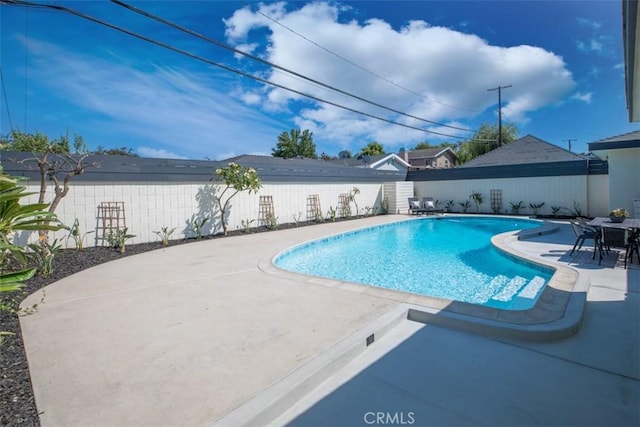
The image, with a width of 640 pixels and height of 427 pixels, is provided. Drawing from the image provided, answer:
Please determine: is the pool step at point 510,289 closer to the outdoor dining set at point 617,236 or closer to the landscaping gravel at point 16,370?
the outdoor dining set at point 617,236

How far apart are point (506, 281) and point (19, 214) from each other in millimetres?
6832

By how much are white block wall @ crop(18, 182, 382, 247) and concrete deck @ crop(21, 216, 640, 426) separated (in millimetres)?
4212

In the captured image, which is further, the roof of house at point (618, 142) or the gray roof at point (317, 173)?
the gray roof at point (317, 173)

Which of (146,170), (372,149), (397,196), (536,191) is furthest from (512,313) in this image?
(372,149)

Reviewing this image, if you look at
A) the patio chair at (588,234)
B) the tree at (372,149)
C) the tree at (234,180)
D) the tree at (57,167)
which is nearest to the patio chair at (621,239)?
the patio chair at (588,234)

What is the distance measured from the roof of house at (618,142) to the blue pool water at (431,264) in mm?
3480

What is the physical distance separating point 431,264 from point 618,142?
745cm

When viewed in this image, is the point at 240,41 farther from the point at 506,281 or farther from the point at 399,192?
the point at 399,192

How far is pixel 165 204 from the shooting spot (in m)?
9.43

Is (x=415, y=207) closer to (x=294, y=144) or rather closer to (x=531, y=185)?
(x=531, y=185)

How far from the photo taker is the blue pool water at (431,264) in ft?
17.4

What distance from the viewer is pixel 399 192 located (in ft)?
56.5

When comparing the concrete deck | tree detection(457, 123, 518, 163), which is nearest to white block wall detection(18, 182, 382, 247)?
the concrete deck

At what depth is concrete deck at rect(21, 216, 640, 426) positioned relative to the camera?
2.02 metres
